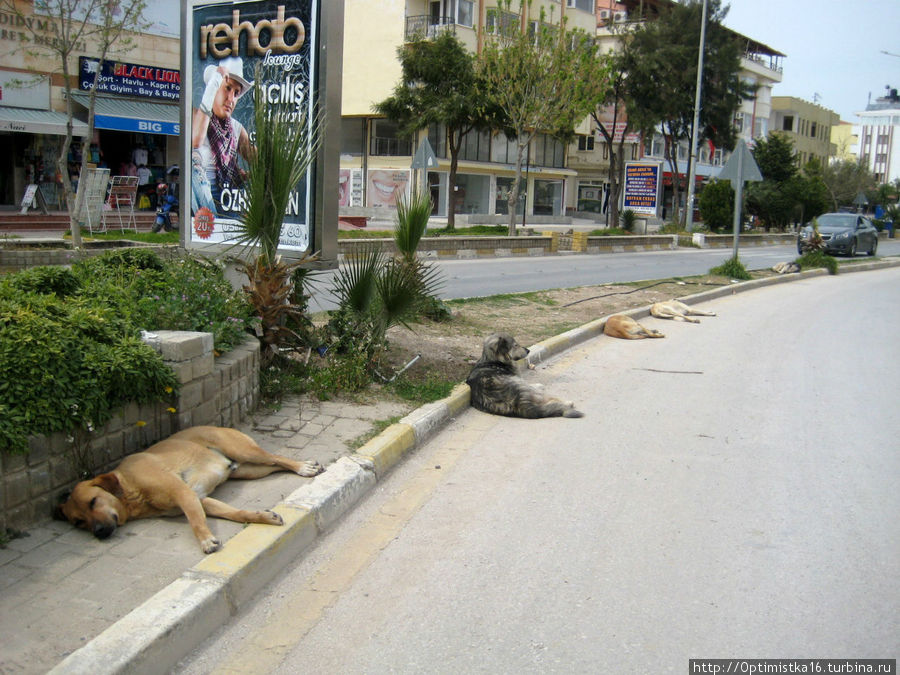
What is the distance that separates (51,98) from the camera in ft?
78.6

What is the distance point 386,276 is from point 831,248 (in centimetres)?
2933

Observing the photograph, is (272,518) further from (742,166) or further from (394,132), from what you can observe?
(394,132)

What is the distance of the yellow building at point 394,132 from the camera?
1597 inches

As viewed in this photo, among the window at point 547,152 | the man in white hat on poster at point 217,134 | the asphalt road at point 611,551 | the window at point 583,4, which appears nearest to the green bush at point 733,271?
the asphalt road at point 611,551

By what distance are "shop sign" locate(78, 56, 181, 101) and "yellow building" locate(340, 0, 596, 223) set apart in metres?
11.4

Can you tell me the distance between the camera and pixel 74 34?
18.9 m

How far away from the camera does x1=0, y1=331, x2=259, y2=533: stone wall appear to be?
4.16m

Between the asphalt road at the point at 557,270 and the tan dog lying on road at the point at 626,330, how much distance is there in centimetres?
268

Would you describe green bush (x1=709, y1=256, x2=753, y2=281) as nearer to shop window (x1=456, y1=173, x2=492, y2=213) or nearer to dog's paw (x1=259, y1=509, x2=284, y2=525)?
dog's paw (x1=259, y1=509, x2=284, y2=525)

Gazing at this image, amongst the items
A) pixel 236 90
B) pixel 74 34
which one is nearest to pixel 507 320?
pixel 236 90

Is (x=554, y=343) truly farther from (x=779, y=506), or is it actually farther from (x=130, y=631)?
(x=130, y=631)

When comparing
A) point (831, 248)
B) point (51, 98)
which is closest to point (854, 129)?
point (831, 248)

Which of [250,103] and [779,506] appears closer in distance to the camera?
[779,506]

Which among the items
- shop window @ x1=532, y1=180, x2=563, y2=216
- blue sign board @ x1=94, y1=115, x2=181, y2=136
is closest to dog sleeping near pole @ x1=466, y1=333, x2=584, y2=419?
blue sign board @ x1=94, y1=115, x2=181, y2=136
